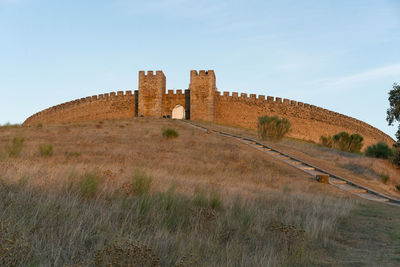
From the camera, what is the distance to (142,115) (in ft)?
114

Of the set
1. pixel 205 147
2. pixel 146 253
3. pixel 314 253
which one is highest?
pixel 205 147

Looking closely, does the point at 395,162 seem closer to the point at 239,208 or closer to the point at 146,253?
the point at 239,208

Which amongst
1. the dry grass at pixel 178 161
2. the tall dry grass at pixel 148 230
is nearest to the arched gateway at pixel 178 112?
the dry grass at pixel 178 161

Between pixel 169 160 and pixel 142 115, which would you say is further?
pixel 142 115

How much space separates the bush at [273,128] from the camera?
757 inches

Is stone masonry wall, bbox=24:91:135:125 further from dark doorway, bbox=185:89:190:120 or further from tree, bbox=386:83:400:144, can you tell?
tree, bbox=386:83:400:144

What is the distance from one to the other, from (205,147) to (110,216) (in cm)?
1084

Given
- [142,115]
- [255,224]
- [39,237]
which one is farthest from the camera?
[142,115]

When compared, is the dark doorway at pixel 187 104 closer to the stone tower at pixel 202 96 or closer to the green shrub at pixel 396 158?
the stone tower at pixel 202 96

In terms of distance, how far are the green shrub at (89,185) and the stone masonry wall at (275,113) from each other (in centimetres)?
3035

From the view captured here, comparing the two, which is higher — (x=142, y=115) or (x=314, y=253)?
(x=142, y=115)

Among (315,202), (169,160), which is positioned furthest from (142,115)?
(315,202)

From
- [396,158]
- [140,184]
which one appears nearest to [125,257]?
[140,184]

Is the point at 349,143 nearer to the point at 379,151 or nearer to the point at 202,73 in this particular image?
the point at 379,151
